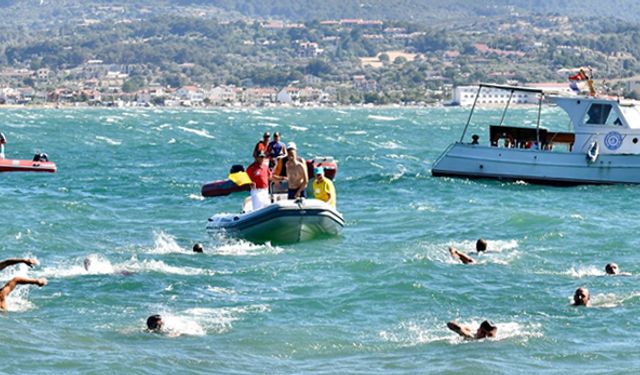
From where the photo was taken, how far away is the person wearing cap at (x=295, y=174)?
30.3 metres

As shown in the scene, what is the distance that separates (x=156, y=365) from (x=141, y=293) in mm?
5326

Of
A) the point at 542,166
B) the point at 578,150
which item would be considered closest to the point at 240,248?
the point at 542,166

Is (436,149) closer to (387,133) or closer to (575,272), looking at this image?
(387,133)

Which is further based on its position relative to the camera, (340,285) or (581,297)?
(340,285)

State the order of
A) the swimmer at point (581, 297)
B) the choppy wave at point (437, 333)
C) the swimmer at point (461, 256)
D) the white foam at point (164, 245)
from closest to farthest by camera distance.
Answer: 1. the choppy wave at point (437, 333)
2. the swimmer at point (581, 297)
3. the swimmer at point (461, 256)
4. the white foam at point (164, 245)

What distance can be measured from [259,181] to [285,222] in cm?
105

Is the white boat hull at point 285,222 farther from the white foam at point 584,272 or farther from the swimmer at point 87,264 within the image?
the white foam at point 584,272

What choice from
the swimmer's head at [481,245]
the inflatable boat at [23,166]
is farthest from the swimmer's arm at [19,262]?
the inflatable boat at [23,166]

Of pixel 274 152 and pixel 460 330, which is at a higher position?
pixel 274 152

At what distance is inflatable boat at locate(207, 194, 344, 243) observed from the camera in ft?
99.7

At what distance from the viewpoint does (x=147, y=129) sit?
380 ft

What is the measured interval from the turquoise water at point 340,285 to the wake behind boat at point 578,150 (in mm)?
573

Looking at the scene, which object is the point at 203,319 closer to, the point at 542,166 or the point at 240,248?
the point at 240,248

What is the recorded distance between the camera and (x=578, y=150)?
46250 mm
